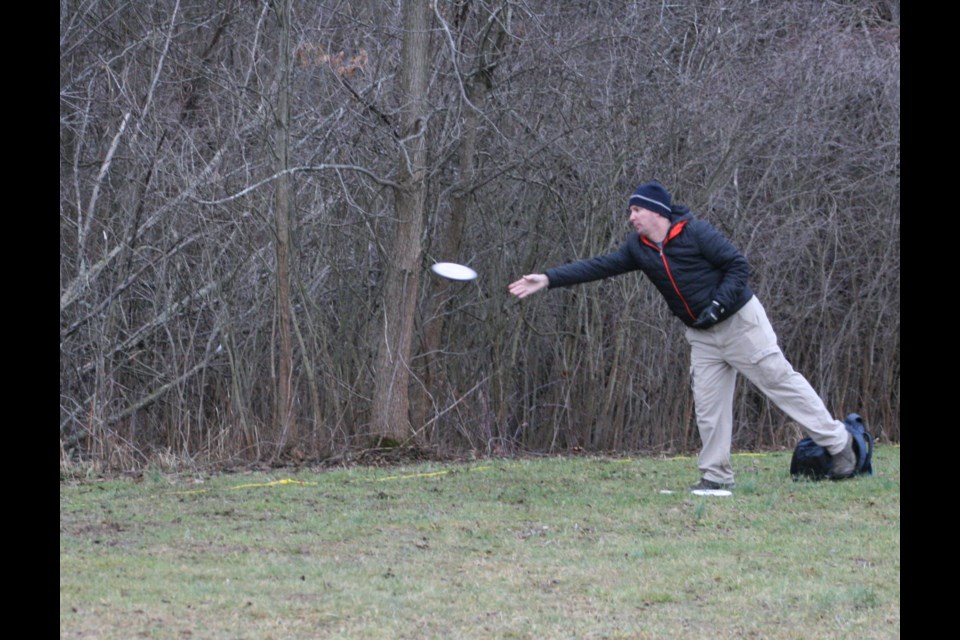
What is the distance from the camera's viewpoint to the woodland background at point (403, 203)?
960 centimetres

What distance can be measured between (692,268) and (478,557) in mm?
2553

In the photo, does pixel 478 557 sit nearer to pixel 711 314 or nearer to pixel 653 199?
pixel 711 314

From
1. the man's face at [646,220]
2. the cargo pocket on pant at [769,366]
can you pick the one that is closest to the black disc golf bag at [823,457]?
the cargo pocket on pant at [769,366]

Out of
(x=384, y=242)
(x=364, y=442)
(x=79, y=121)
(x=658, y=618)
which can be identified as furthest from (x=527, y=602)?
(x=79, y=121)

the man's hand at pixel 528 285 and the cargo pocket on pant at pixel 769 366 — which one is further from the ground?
the man's hand at pixel 528 285

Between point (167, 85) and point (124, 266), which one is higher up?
point (167, 85)

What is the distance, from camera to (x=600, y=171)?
1048 cm

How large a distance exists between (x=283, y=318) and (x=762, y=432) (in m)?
4.98

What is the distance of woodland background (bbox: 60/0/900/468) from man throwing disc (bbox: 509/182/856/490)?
9.02 feet

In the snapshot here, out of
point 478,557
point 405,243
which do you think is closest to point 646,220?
point 478,557

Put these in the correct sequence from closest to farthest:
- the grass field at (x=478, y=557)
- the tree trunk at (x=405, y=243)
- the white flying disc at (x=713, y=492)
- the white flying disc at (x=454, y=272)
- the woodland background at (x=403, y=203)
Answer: the grass field at (x=478, y=557) → the white flying disc at (x=713, y=492) → the white flying disc at (x=454, y=272) → the tree trunk at (x=405, y=243) → the woodland background at (x=403, y=203)

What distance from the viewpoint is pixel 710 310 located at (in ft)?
22.8

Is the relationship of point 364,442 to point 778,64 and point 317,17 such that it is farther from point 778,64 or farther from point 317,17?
point 778,64

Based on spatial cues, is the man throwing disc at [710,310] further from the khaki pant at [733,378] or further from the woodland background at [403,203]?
the woodland background at [403,203]
